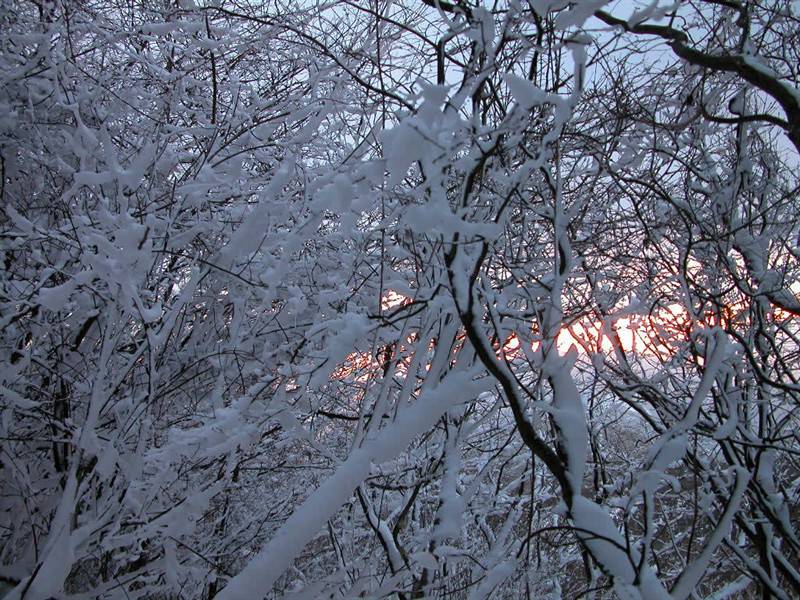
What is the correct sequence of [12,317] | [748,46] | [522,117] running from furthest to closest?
[748,46]
[12,317]
[522,117]

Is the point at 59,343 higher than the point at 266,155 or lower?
lower

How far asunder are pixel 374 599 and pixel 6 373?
2.14 m

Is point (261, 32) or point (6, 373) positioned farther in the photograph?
point (261, 32)

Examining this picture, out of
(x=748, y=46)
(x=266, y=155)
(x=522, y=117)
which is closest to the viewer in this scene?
(x=522, y=117)

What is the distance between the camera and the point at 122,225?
243 cm

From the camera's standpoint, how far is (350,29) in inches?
154

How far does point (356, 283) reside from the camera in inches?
159

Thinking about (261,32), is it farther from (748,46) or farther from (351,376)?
(748,46)

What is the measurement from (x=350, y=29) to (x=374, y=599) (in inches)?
140

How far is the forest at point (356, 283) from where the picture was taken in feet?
6.81

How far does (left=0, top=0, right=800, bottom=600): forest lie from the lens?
2.07 meters

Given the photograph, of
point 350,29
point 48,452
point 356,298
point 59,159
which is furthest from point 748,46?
point 48,452

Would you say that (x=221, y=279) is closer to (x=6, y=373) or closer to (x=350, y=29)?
(x=6, y=373)

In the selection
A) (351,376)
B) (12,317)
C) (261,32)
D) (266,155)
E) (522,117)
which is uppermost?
(261,32)
